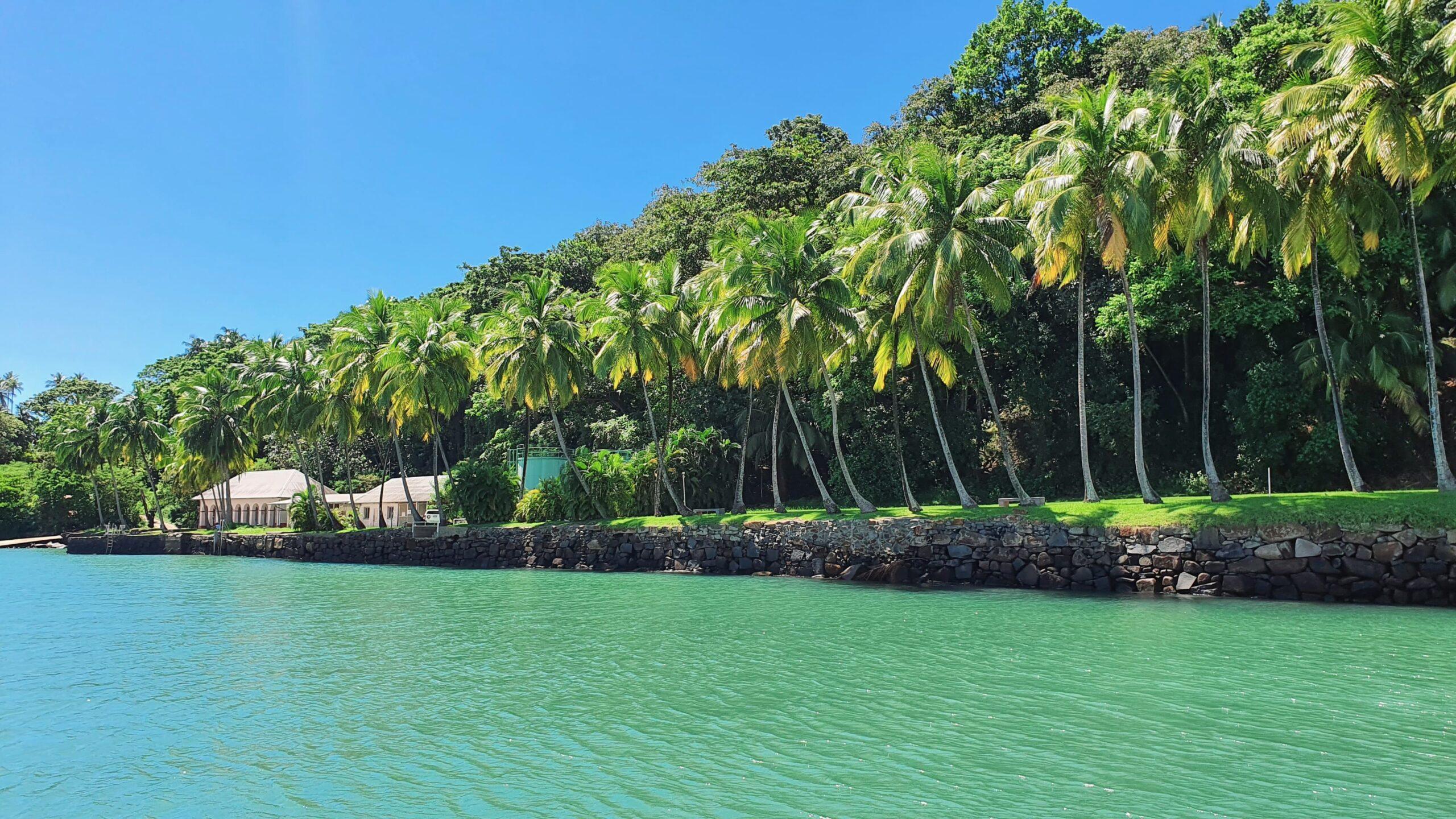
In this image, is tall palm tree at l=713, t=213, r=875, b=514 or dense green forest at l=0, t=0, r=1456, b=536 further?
tall palm tree at l=713, t=213, r=875, b=514

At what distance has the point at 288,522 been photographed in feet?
174

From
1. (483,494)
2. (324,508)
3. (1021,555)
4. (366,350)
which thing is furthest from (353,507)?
(1021,555)

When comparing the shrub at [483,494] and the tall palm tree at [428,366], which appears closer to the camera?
the tall palm tree at [428,366]

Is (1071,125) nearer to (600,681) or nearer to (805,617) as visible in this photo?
(805,617)

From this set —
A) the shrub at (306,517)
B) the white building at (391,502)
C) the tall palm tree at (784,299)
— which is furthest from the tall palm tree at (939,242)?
the shrub at (306,517)

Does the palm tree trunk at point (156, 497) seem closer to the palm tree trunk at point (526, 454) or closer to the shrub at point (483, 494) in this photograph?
the palm tree trunk at point (526, 454)

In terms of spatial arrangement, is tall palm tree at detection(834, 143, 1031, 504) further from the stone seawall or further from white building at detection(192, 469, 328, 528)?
white building at detection(192, 469, 328, 528)

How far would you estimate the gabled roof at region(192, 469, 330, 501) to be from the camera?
54.9 meters

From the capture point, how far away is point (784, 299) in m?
28.5

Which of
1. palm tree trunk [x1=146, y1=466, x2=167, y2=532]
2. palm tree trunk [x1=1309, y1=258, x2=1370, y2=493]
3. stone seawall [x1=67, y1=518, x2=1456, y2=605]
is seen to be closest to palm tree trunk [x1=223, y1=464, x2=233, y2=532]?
palm tree trunk [x1=146, y1=466, x2=167, y2=532]

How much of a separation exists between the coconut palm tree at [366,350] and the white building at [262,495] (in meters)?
14.3

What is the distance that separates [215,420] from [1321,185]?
175ft

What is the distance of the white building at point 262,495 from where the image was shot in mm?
54938

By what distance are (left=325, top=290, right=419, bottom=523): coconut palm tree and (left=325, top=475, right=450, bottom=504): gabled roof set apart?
264 cm
